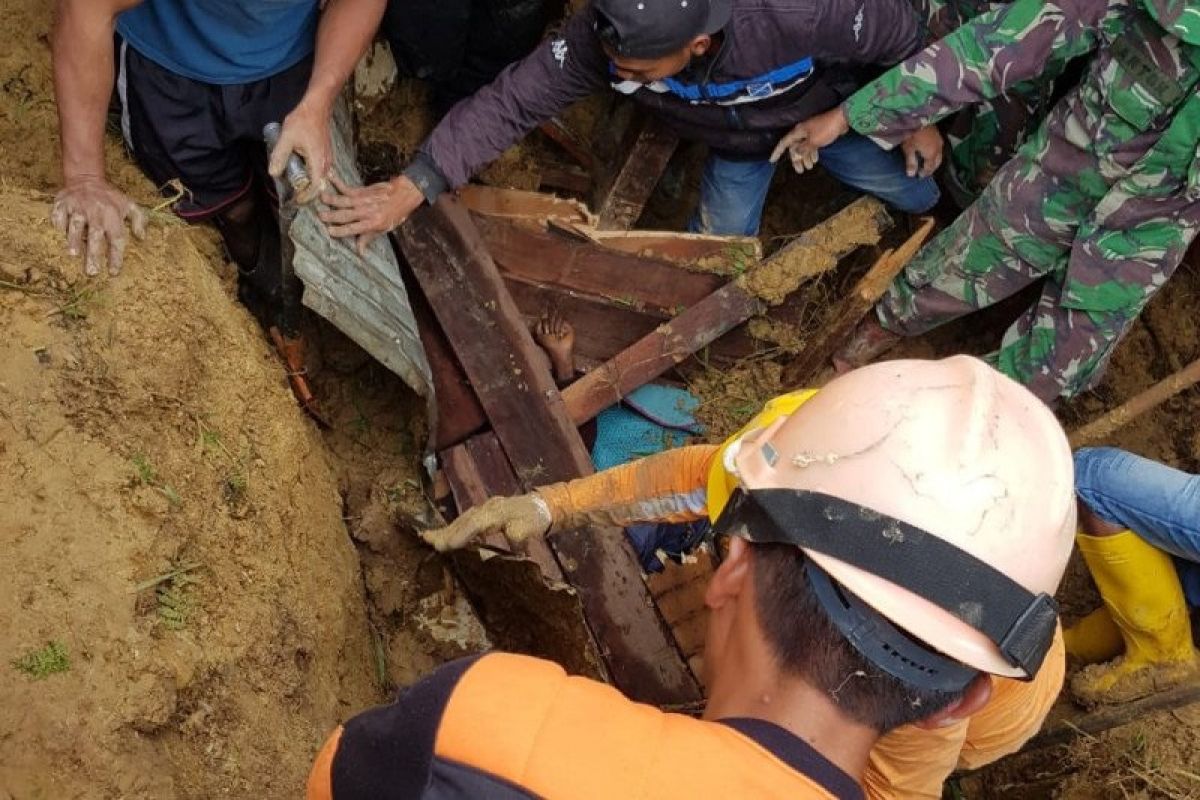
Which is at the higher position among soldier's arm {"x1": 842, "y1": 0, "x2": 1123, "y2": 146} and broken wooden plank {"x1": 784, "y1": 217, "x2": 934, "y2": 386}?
soldier's arm {"x1": 842, "y1": 0, "x2": 1123, "y2": 146}

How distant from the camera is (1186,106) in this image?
119 inches

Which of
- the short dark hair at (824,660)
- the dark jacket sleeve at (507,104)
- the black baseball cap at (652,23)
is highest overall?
the black baseball cap at (652,23)

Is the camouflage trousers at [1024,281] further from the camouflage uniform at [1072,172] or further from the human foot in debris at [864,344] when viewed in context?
the human foot in debris at [864,344]

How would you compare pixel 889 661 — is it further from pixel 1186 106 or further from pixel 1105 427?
pixel 1105 427

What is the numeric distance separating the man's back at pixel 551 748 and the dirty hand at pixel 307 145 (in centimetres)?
192

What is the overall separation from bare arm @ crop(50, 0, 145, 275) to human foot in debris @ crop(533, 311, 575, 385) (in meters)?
Result: 1.63

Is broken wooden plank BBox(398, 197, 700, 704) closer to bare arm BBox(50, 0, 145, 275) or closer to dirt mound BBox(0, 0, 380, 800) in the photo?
dirt mound BBox(0, 0, 380, 800)

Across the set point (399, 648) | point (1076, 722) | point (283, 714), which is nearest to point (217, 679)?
point (283, 714)

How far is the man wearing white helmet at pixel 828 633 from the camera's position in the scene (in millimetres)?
1376

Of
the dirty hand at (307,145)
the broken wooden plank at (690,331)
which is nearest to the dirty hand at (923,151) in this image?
the broken wooden plank at (690,331)

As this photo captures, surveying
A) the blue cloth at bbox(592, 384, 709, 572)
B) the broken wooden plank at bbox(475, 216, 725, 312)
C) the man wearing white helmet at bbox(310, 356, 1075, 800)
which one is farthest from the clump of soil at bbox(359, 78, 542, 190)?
the man wearing white helmet at bbox(310, 356, 1075, 800)

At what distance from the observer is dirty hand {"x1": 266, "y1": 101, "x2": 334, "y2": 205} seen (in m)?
2.93

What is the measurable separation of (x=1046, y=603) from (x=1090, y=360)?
244cm

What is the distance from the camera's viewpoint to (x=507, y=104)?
342 cm
